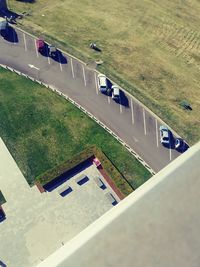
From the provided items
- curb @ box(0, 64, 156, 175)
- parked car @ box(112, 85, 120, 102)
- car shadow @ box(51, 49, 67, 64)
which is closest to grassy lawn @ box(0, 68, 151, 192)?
curb @ box(0, 64, 156, 175)

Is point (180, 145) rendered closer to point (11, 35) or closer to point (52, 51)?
point (52, 51)

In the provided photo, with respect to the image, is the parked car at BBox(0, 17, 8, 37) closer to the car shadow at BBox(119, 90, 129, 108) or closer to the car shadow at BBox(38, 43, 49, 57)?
the car shadow at BBox(38, 43, 49, 57)

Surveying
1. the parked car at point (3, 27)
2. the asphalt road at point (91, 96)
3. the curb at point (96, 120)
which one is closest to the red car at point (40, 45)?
the asphalt road at point (91, 96)

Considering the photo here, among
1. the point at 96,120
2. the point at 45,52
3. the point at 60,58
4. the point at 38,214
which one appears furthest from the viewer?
the point at 45,52

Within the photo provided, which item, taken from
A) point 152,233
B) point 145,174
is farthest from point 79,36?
point 152,233

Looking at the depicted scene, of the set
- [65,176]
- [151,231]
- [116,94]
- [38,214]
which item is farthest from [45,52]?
[151,231]

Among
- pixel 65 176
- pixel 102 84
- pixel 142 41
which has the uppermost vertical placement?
pixel 142 41
